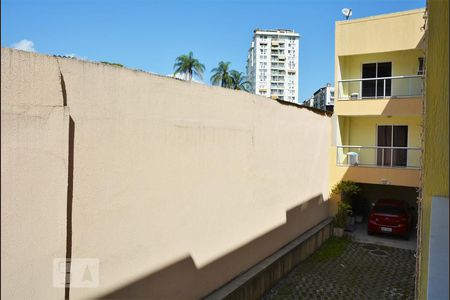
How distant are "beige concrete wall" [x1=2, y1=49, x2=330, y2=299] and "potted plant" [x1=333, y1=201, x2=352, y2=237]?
4921 millimetres

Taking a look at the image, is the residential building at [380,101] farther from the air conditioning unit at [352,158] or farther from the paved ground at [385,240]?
the paved ground at [385,240]

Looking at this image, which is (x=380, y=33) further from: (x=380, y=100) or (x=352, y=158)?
(x=352, y=158)

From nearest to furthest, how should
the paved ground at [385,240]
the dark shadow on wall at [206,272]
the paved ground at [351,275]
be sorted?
the dark shadow on wall at [206,272], the paved ground at [351,275], the paved ground at [385,240]

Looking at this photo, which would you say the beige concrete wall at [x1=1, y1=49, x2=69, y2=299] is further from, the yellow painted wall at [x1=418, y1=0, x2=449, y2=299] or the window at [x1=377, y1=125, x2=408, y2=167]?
the window at [x1=377, y1=125, x2=408, y2=167]

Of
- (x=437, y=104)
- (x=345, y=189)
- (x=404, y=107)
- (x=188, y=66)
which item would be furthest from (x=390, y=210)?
(x=188, y=66)

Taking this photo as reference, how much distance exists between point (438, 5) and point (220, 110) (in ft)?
15.8

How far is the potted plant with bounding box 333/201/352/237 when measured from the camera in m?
13.8

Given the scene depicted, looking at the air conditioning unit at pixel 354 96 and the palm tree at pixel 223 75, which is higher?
the palm tree at pixel 223 75

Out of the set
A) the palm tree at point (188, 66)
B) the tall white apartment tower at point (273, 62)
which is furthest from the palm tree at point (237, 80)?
the tall white apartment tower at point (273, 62)

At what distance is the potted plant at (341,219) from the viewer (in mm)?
13828

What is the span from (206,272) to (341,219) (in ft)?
28.4

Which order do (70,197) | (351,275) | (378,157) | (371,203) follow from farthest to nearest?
(371,203) → (378,157) → (351,275) → (70,197)

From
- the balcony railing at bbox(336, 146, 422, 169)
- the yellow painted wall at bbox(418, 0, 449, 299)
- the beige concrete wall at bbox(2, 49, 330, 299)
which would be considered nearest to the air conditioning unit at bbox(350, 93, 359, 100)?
the balcony railing at bbox(336, 146, 422, 169)

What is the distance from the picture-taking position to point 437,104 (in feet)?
9.00
